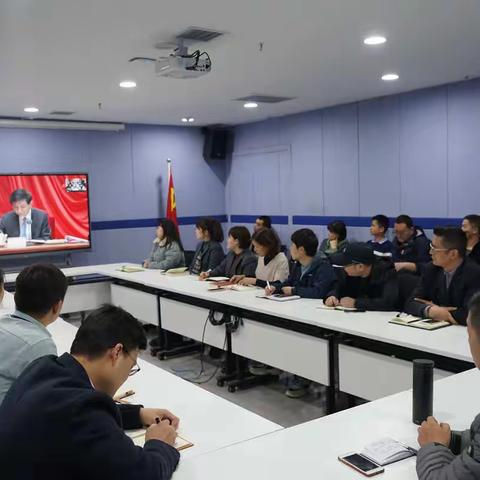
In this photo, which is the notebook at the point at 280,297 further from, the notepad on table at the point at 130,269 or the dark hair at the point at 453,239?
the notepad on table at the point at 130,269

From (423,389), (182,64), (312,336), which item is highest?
(182,64)

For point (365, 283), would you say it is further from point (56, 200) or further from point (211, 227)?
point (56, 200)

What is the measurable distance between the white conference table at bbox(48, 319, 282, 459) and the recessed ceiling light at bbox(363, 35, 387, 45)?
2.80m

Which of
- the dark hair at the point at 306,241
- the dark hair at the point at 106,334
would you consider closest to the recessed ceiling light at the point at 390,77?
the dark hair at the point at 306,241

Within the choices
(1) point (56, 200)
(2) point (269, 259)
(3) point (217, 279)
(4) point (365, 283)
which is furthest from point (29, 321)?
(1) point (56, 200)

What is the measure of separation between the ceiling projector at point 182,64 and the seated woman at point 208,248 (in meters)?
2.01

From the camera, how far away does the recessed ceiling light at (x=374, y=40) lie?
4.01 meters

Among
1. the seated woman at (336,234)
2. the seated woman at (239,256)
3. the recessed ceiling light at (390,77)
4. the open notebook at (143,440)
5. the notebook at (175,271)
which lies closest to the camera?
the open notebook at (143,440)

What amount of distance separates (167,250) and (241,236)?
1.34 meters

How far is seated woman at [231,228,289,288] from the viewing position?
4.74m

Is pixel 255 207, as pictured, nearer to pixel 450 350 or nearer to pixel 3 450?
pixel 450 350

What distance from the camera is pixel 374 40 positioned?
409 centimetres

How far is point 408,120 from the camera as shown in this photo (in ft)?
21.0

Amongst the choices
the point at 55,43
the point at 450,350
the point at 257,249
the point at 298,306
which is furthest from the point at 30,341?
the point at 257,249
